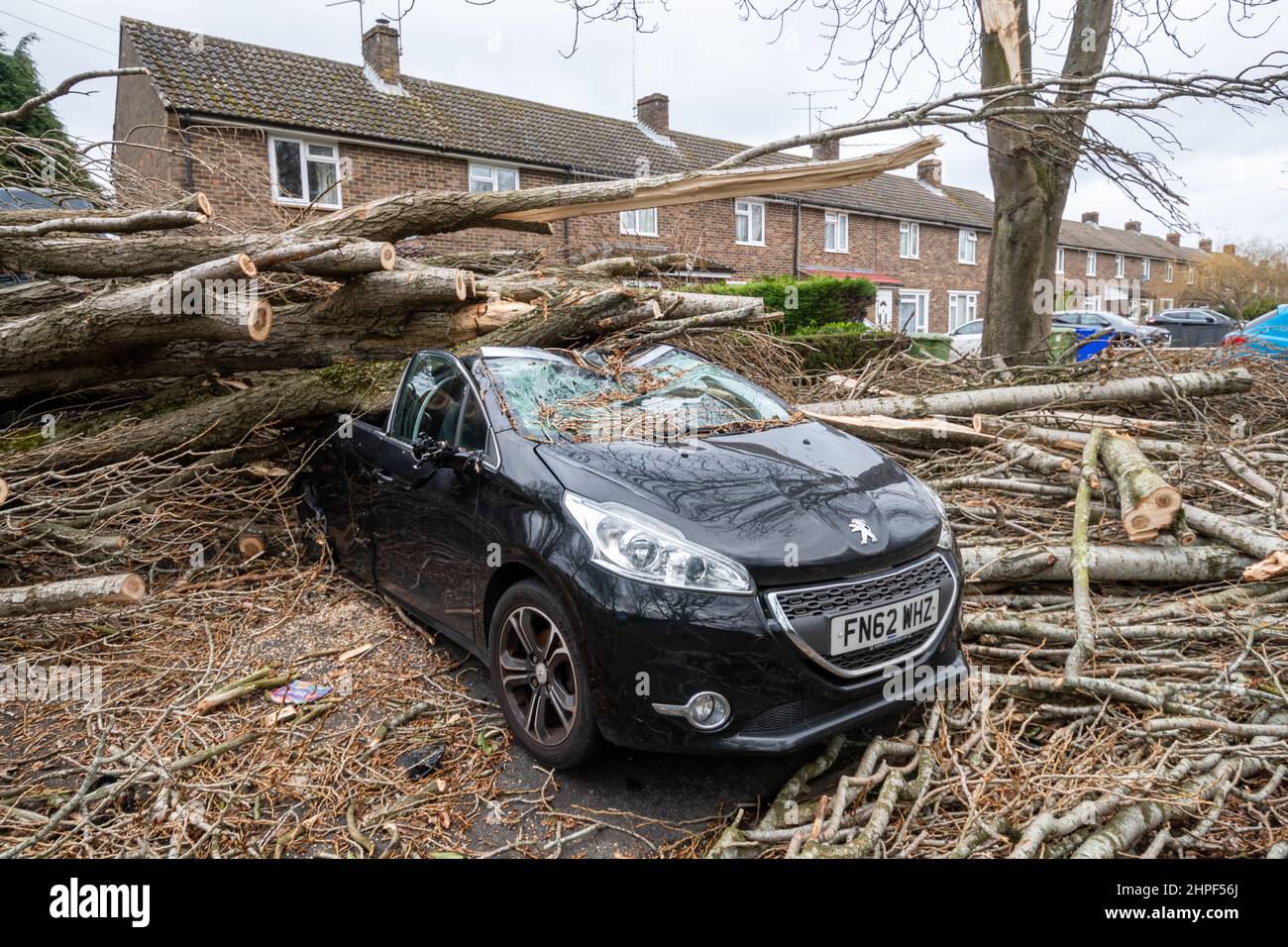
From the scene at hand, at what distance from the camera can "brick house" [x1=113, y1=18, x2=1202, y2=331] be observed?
1549 cm

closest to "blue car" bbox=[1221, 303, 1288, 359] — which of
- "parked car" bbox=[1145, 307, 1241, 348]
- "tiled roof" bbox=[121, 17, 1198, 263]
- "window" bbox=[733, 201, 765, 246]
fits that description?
"tiled roof" bbox=[121, 17, 1198, 263]

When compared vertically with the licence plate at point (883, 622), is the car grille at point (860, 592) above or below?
above

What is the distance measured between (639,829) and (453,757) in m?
0.94

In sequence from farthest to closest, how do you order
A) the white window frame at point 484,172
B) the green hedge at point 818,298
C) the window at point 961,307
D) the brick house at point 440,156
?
the window at point 961,307 < the white window frame at point 484,172 < the green hedge at point 818,298 < the brick house at point 440,156

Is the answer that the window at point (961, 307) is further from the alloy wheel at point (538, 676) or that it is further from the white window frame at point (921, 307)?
the alloy wheel at point (538, 676)

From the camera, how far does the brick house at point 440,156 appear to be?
1549 centimetres

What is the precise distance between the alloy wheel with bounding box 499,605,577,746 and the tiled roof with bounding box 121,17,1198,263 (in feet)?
44.7

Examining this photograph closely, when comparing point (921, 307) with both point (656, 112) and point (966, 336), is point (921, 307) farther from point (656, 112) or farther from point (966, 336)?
point (656, 112)

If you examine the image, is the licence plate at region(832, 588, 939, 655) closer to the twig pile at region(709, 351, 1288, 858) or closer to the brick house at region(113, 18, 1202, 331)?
the twig pile at region(709, 351, 1288, 858)

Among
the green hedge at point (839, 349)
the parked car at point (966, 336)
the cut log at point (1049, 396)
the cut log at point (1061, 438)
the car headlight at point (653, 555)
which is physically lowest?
the car headlight at point (653, 555)

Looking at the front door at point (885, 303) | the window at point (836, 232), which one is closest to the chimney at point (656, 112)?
the window at point (836, 232)

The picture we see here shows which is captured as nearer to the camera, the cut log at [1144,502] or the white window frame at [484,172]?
the cut log at [1144,502]

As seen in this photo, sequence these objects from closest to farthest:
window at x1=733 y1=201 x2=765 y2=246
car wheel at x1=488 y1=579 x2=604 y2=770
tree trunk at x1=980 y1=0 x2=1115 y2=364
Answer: car wheel at x1=488 y1=579 x2=604 y2=770
tree trunk at x1=980 y1=0 x2=1115 y2=364
window at x1=733 y1=201 x2=765 y2=246
